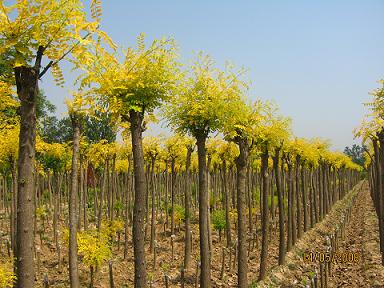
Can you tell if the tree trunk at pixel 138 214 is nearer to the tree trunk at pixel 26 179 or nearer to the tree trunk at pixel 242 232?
the tree trunk at pixel 26 179

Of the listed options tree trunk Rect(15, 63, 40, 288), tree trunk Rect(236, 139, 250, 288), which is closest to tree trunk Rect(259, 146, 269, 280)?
tree trunk Rect(236, 139, 250, 288)

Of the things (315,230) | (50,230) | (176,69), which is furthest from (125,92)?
(315,230)

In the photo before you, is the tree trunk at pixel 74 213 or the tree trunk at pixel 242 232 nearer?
the tree trunk at pixel 74 213

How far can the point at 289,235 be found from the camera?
50.5ft

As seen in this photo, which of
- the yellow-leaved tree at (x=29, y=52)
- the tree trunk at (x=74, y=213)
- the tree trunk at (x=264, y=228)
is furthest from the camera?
the tree trunk at (x=264, y=228)

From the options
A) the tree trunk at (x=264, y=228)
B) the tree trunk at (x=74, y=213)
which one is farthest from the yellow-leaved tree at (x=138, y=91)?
the tree trunk at (x=264, y=228)

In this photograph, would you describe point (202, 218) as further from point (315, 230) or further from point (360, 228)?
point (360, 228)

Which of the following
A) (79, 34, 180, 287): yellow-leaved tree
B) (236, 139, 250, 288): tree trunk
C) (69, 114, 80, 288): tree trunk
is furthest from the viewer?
(236, 139, 250, 288): tree trunk

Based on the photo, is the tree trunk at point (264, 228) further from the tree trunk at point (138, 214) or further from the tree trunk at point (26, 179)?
the tree trunk at point (26, 179)

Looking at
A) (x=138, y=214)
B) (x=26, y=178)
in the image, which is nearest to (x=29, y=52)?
(x=26, y=178)

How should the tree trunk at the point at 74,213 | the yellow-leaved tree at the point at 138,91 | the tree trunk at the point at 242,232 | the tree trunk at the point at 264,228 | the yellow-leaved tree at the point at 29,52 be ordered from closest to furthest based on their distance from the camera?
the yellow-leaved tree at the point at 29,52 < the yellow-leaved tree at the point at 138,91 < the tree trunk at the point at 74,213 < the tree trunk at the point at 242,232 < the tree trunk at the point at 264,228

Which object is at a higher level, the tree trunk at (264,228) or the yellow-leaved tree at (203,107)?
the yellow-leaved tree at (203,107)

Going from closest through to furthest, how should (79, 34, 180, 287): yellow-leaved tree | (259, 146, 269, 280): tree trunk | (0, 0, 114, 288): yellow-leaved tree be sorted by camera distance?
(0, 0, 114, 288): yellow-leaved tree, (79, 34, 180, 287): yellow-leaved tree, (259, 146, 269, 280): tree trunk

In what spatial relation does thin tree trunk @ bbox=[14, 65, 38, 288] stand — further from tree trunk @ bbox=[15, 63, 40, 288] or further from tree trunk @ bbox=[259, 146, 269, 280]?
tree trunk @ bbox=[259, 146, 269, 280]
